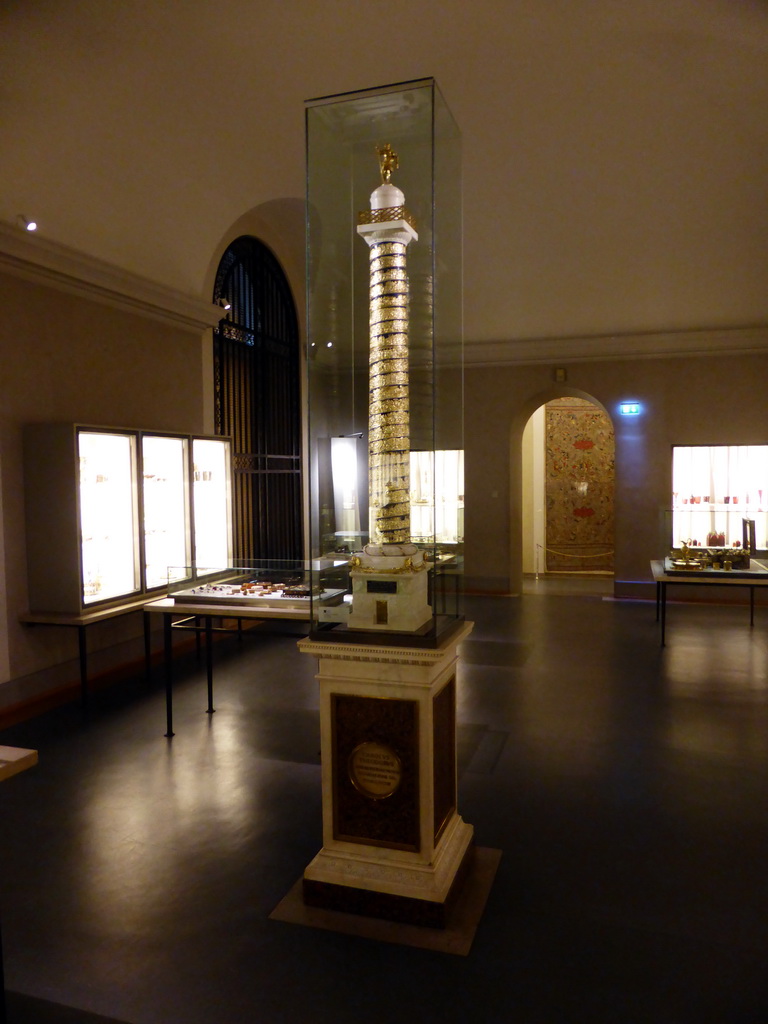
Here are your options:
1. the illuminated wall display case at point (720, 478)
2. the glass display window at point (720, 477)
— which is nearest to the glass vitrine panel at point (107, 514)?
the illuminated wall display case at point (720, 478)

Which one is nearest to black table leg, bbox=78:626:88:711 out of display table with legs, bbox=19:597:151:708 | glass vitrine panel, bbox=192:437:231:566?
display table with legs, bbox=19:597:151:708

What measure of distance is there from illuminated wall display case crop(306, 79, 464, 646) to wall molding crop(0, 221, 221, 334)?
315 centimetres

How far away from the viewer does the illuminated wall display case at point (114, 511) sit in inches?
239

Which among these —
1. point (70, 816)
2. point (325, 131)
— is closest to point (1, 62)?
point (325, 131)

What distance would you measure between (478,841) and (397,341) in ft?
8.36

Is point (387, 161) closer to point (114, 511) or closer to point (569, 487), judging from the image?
point (114, 511)

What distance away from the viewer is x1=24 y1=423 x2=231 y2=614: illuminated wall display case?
6.07 meters

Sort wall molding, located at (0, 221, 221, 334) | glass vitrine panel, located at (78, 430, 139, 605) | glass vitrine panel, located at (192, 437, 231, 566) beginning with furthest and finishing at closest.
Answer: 1. glass vitrine panel, located at (192, 437, 231, 566)
2. glass vitrine panel, located at (78, 430, 139, 605)
3. wall molding, located at (0, 221, 221, 334)

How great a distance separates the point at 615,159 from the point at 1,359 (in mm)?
6136

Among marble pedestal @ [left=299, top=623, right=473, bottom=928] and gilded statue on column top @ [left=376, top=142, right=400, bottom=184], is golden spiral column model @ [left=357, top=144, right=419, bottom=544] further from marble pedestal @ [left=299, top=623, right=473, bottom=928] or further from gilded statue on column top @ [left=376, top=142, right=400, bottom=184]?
marble pedestal @ [left=299, top=623, right=473, bottom=928]

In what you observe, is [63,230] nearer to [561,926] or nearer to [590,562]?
[561,926]

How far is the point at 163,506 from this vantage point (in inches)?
291

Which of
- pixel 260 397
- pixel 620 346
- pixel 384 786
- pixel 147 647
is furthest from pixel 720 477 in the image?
pixel 384 786

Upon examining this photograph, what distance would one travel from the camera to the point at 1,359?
5.88m
